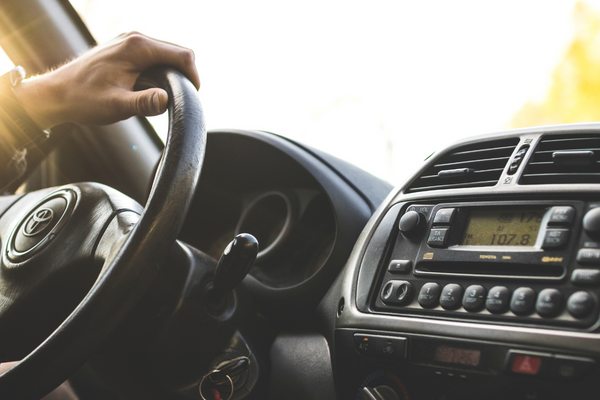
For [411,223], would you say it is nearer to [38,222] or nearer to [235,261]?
[235,261]

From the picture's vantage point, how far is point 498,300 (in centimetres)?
64

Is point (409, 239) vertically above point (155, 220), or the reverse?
point (155, 220)

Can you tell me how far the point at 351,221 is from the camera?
3.45 feet

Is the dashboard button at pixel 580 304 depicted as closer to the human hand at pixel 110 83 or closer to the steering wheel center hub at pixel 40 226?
the human hand at pixel 110 83

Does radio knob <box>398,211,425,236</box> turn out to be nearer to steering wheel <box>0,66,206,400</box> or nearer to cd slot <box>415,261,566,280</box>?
cd slot <box>415,261,566,280</box>

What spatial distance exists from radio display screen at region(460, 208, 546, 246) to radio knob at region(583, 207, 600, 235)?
2.7 inches

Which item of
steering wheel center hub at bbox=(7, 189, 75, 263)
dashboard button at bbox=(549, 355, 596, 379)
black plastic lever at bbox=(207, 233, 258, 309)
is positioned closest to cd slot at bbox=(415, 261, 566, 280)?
dashboard button at bbox=(549, 355, 596, 379)

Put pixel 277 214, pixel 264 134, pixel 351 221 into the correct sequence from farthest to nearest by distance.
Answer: pixel 277 214 → pixel 264 134 → pixel 351 221

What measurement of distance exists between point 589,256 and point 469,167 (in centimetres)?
28

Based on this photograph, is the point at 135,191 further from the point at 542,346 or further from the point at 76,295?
the point at 542,346

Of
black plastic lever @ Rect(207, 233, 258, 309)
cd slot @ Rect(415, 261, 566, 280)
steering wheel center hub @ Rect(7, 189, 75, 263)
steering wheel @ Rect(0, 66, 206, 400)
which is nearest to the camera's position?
steering wheel @ Rect(0, 66, 206, 400)

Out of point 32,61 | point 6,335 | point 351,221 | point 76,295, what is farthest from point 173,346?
point 32,61

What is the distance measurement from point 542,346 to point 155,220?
21.1 inches

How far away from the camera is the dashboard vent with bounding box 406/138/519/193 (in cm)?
79
